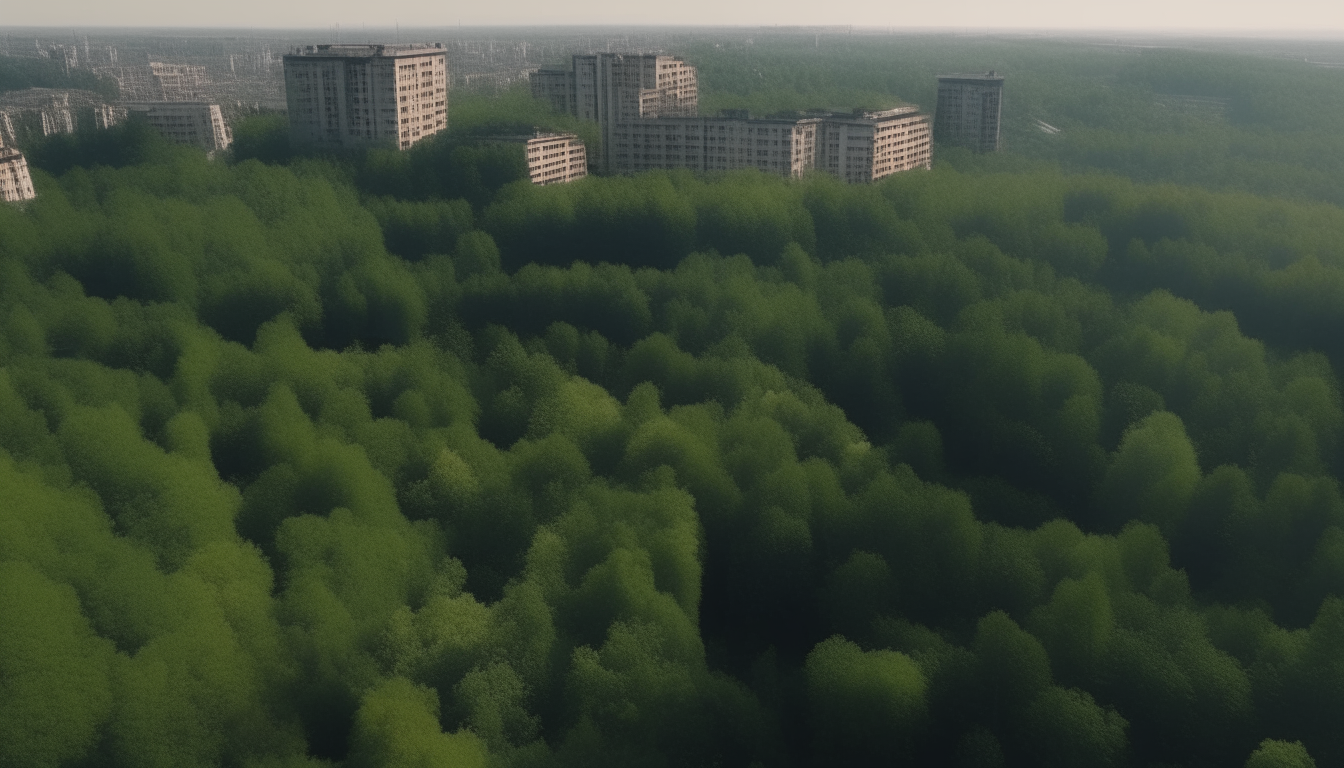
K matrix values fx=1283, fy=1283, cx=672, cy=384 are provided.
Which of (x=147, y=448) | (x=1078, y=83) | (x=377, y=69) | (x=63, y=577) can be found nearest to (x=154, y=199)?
(x=377, y=69)

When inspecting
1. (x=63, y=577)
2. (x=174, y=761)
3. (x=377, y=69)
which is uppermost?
(x=377, y=69)

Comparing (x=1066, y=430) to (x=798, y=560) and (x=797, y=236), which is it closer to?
(x=798, y=560)

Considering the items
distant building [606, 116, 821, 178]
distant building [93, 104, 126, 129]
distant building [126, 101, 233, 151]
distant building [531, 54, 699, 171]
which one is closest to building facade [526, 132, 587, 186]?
distant building [606, 116, 821, 178]

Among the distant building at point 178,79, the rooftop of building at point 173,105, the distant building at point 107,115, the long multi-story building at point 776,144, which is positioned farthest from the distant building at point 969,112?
the distant building at point 178,79

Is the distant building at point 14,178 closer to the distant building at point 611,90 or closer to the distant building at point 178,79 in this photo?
the distant building at point 611,90

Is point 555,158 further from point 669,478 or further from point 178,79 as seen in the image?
point 178,79

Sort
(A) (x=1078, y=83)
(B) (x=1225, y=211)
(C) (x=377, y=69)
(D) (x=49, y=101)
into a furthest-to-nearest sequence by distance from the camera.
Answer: (A) (x=1078, y=83), (D) (x=49, y=101), (C) (x=377, y=69), (B) (x=1225, y=211)
